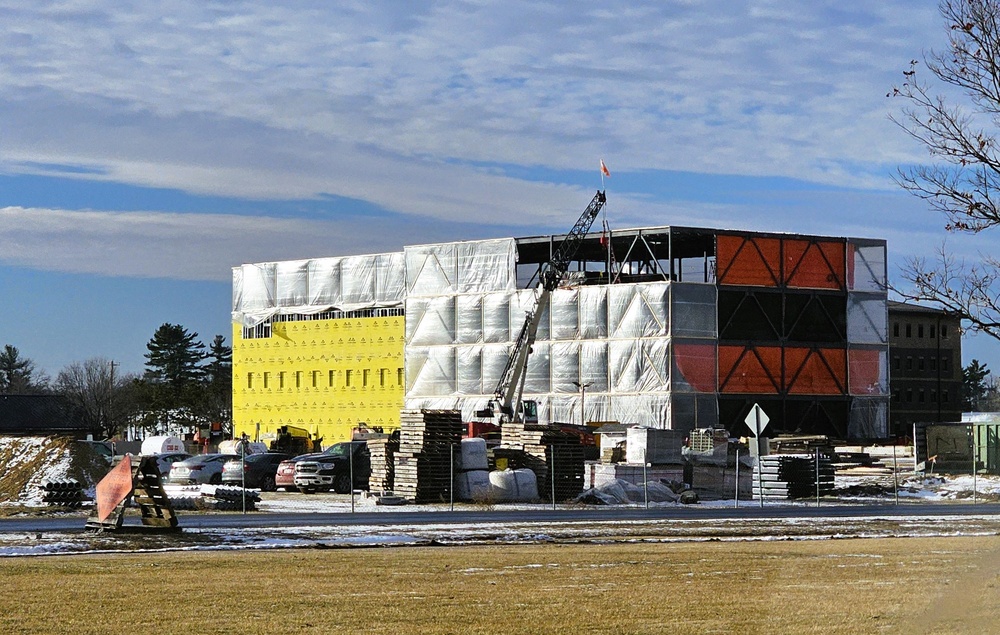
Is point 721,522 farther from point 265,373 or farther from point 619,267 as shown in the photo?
point 265,373

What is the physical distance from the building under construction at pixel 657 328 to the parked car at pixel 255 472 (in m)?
36.4

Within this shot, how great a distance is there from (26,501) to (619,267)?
57.8 m

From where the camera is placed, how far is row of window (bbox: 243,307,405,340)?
318 feet

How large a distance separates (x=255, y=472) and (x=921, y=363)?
100 meters

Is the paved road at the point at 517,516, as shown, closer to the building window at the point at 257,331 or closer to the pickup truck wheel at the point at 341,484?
the pickup truck wheel at the point at 341,484

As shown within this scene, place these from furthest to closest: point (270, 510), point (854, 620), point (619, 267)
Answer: point (619, 267), point (270, 510), point (854, 620)

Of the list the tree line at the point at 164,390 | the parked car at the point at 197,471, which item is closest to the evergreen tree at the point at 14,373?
the tree line at the point at 164,390

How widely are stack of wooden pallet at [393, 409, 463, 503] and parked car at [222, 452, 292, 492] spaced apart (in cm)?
793

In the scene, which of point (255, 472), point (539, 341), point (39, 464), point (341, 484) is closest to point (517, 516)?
point (341, 484)

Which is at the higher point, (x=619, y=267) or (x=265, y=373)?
(x=619, y=267)

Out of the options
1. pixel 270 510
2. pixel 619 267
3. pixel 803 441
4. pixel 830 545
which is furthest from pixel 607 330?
pixel 830 545

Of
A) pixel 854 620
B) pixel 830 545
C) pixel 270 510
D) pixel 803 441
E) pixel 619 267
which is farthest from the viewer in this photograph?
pixel 619 267

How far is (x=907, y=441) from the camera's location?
8638cm

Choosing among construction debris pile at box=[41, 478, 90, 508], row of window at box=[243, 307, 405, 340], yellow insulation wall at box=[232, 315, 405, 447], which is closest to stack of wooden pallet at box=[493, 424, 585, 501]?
construction debris pile at box=[41, 478, 90, 508]
